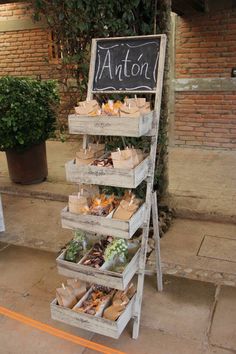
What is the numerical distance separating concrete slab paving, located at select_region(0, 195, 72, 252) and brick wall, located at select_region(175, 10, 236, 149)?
3.04 meters

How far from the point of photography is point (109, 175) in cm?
212

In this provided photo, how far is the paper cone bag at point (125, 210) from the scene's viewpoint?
7.11 feet

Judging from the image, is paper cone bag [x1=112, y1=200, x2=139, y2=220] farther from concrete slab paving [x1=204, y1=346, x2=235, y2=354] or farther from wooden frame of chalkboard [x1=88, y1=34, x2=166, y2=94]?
concrete slab paving [x1=204, y1=346, x2=235, y2=354]

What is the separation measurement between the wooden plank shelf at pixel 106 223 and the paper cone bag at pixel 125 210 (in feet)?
0.09

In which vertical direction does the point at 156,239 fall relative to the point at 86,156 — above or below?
below

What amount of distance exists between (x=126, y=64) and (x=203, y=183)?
9.35 feet

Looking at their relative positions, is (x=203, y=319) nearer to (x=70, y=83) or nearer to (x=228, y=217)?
(x=228, y=217)

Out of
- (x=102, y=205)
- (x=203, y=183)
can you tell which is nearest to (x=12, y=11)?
(x=203, y=183)

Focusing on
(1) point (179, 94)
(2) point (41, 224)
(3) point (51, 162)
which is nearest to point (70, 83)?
(2) point (41, 224)

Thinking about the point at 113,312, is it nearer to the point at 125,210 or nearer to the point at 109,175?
the point at 125,210

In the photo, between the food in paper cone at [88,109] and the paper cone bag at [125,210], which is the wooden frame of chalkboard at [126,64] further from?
the paper cone bag at [125,210]

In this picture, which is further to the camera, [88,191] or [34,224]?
[34,224]

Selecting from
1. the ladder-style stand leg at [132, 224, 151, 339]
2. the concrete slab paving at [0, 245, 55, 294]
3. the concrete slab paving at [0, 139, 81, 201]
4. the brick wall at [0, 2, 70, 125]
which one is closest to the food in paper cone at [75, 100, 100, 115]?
the ladder-style stand leg at [132, 224, 151, 339]

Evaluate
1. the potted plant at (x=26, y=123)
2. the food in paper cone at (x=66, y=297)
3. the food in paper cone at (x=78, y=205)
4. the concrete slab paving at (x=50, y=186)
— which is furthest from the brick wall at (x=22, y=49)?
the food in paper cone at (x=66, y=297)
